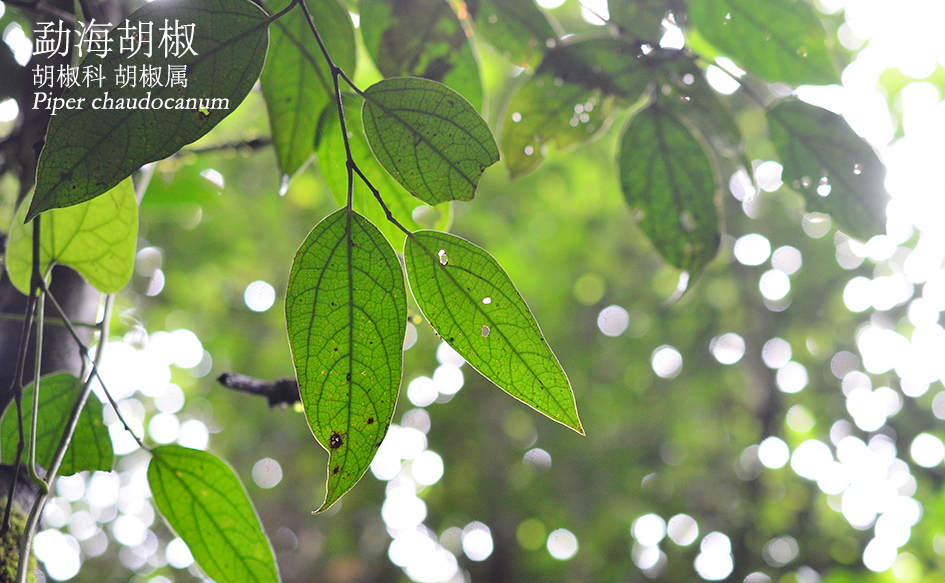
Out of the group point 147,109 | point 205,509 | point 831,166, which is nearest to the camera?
point 147,109

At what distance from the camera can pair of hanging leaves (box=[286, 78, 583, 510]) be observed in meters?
0.27

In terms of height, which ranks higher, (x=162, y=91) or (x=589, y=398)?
(x=162, y=91)

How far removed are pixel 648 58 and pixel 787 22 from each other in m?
0.12

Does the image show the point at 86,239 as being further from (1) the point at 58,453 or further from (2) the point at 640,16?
(2) the point at 640,16

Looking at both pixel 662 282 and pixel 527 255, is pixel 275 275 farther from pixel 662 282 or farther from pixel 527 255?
pixel 662 282

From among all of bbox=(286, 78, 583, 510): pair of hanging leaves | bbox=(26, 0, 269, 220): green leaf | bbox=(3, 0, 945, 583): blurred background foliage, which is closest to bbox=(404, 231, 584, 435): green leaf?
bbox=(286, 78, 583, 510): pair of hanging leaves

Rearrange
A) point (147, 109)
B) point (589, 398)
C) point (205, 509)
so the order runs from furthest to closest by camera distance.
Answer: point (589, 398)
point (205, 509)
point (147, 109)

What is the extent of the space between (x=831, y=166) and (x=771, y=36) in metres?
0.12

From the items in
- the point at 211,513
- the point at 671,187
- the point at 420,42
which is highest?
the point at 420,42

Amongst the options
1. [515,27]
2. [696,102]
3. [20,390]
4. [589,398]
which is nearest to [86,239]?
[20,390]

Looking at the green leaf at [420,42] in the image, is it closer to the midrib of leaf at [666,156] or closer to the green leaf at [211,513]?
the midrib of leaf at [666,156]

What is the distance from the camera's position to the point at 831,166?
1.56ft

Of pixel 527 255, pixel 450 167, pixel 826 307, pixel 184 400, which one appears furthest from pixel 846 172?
pixel 184 400

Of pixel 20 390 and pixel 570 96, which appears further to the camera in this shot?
pixel 570 96
